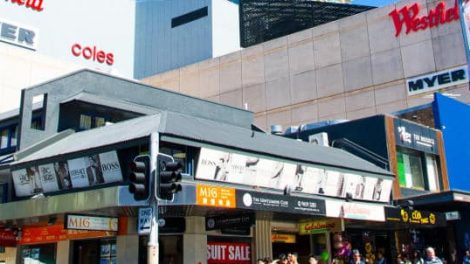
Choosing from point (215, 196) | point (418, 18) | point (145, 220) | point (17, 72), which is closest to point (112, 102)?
point (215, 196)

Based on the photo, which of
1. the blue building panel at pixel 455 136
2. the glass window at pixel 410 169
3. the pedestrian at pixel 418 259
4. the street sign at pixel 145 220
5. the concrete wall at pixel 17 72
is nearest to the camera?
the street sign at pixel 145 220

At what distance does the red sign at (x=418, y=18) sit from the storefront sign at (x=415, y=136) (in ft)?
44.1

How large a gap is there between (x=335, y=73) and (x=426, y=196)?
67.7 feet

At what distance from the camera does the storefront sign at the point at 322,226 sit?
19703 mm

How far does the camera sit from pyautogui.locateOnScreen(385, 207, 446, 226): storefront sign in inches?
813

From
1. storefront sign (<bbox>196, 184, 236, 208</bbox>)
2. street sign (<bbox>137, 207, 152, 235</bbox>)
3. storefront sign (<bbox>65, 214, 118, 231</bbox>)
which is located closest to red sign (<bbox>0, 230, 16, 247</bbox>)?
storefront sign (<bbox>65, 214, 118, 231</bbox>)

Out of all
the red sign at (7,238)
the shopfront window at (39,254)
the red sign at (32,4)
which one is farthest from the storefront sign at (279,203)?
the red sign at (32,4)

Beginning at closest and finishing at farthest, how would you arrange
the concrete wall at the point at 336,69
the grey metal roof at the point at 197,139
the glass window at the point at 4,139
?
1. the grey metal roof at the point at 197,139
2. the glass window at the point at 4,139
3. the concrete wall at the point at 336,69

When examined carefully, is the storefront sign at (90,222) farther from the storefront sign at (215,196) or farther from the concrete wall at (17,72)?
the concrete wall at (17,72)

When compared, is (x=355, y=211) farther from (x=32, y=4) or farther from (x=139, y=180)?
(x=32, y=4)

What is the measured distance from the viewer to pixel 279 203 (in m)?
16.9

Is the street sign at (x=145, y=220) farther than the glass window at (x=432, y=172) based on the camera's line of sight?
No

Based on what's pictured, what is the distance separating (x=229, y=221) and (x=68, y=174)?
17.3 feet

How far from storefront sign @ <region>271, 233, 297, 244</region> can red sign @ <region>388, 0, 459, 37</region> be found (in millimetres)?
22035
